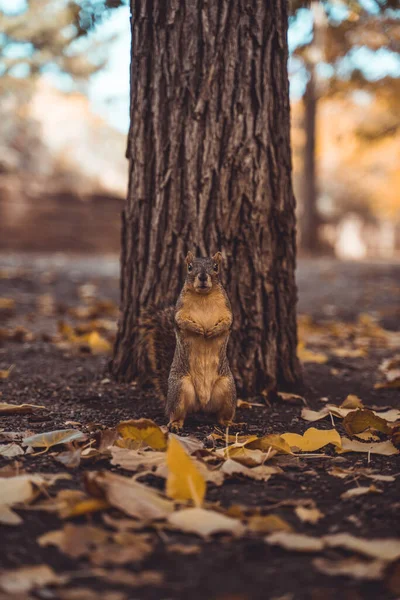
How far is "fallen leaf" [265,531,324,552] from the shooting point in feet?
5.01

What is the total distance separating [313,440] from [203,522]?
0.85 meters

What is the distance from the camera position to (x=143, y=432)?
7.46 ft

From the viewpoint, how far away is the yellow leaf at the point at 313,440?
7.72 feet

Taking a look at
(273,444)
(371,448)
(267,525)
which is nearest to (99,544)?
(267,525)

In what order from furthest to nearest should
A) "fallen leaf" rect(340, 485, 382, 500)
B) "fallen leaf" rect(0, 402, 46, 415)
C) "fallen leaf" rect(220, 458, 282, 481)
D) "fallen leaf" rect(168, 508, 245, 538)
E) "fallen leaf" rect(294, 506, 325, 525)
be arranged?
"fallen leaf" rect(0, 402, 46, 415) → "fallen leaf" rect(220, 458, 282, 481) → "fallen leaf" rect(340, 485, 382, 500) → "fallen leaf" rect(294, 506, 325, 525) → "fallen leaf" rect(168, 508, 245, 538)

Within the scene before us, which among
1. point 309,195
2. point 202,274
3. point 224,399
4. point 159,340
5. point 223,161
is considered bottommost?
point 224,399

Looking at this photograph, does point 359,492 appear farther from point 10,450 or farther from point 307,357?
point 307,357

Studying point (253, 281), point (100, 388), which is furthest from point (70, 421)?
point (253, 281)

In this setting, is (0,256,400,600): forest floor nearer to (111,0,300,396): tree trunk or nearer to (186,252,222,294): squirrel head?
(111,0,300,396): tree trunk

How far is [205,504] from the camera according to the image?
1774 mm

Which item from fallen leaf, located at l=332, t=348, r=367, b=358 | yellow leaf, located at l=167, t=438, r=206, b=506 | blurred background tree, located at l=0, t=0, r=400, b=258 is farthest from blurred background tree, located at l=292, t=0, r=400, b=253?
yellow leaf, located at l=167, t=438, r=206, b=506

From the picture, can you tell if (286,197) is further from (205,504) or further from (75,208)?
(75,208)

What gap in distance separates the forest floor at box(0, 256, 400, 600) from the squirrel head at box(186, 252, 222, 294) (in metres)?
0.59

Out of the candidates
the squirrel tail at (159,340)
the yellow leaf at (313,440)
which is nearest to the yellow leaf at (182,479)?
the yellow leaf at (313,440)
